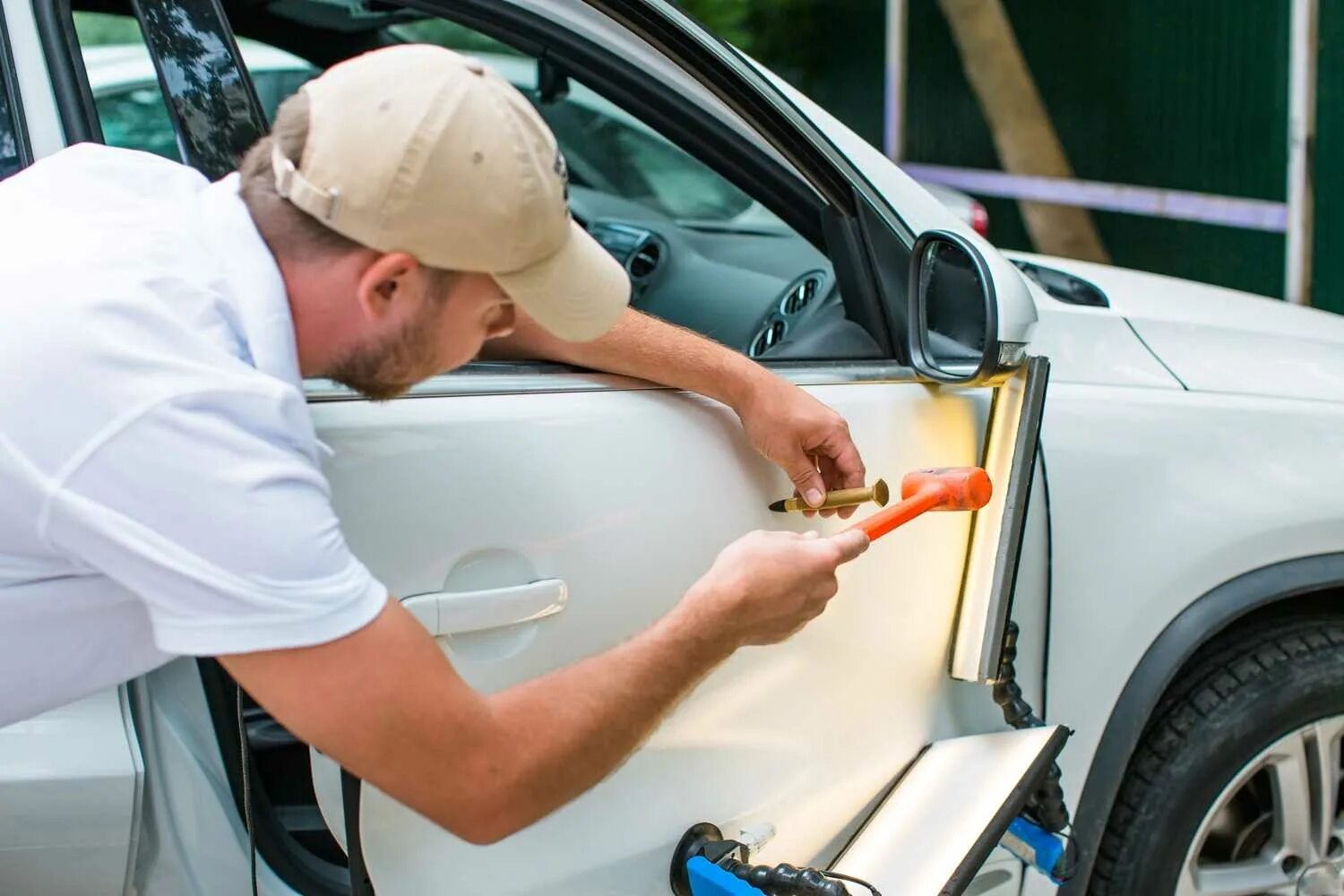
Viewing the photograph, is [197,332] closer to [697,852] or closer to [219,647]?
[219,647]

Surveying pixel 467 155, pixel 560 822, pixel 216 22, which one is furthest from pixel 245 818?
pixel 216 22

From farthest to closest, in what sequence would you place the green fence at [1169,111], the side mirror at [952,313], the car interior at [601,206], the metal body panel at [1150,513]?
the green fence at [1169,111] → the metal body panel at [1150,513] → the side mirror at [952,313] → the car interior at [601,206]

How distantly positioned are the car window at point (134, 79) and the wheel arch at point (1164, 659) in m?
1.64

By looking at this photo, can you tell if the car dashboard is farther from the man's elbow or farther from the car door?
the man's elbow

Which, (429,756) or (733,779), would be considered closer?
(429,756)

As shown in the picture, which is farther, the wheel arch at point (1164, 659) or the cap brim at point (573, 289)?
the wheel arch at point (1164, 659)

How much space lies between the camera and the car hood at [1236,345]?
2.48m

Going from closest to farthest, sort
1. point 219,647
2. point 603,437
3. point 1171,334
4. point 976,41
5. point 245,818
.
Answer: point 219,647 < point 245,818 < point 603,437 < point 1171,334 < point 976,41

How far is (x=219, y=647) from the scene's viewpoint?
1312 mm

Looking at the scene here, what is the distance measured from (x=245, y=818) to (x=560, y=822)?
386 millimetres

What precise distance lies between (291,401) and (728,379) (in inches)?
30.4

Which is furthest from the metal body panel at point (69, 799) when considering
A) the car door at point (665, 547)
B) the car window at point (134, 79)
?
the car window at point (134, 79)

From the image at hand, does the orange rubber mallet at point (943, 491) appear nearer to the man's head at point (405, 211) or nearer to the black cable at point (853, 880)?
the black cable at point (853, 880)

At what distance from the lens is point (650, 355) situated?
1.99 meters
